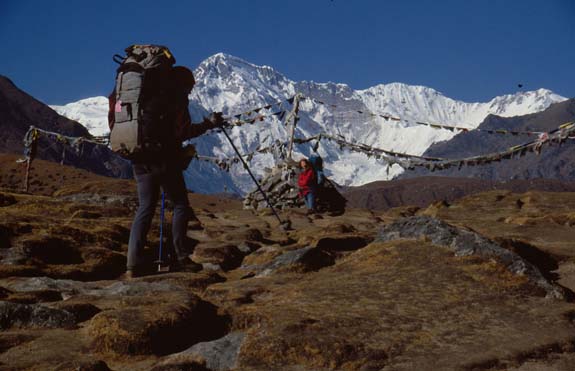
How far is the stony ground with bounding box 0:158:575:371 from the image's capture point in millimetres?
4336

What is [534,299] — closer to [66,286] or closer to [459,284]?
Result: [459,284]

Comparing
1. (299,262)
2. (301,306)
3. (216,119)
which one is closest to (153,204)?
(216,119)

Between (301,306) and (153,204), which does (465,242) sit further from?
(153,204)

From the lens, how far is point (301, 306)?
18.2 ft

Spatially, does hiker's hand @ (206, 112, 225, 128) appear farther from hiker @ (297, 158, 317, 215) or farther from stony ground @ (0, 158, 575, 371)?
hiker @ (297, 158, 317, 215)

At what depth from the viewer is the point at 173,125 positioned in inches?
299

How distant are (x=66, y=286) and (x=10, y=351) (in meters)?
2.45

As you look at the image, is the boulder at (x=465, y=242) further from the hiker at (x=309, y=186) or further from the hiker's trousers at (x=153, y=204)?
the hiker at (x=309, y=186)

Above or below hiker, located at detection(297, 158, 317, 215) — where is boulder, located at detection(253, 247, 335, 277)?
below

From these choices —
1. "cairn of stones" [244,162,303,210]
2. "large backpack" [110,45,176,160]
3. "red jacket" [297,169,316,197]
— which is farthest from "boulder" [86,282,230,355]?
"cairn of stones" [244,162,303,210]

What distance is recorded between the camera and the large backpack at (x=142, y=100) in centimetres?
729

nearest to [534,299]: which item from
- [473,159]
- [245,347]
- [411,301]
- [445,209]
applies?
[411,301]

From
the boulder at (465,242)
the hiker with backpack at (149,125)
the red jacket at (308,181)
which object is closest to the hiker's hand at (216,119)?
the hiker with backpack at (149,125)

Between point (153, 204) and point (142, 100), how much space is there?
139 cm
